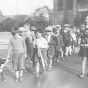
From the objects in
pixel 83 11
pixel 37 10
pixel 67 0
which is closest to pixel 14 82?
pixel 83 11

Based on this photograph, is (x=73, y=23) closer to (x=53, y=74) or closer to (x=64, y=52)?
(x=64, y=52)

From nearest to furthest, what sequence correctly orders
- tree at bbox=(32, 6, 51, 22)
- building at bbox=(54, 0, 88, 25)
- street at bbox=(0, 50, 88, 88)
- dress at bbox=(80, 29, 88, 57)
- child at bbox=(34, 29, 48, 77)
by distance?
1. street at bbox=(0, 50, 88, 88)
2. dress at bbox=(80, 29, 88, 57)
3. child at bbox=(34, 29, 48, 77)
4. building at bbox=(54, 0, 88, 25)
5. tree at bbox=(32, 6, 51, 22)

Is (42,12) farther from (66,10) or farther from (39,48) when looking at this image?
(39,48)

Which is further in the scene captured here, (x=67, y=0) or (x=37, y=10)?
(x=37, y=10)

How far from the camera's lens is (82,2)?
59594 millimetres

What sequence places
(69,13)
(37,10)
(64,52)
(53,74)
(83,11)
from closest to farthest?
1. (53,74)
2. (64,52)
3. (83,11)
4. (69,13)
5. (37,10)

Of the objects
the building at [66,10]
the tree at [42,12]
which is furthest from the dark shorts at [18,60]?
the tree at [42,12]

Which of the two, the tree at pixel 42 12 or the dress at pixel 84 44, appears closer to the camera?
the dress at pixel 84 44

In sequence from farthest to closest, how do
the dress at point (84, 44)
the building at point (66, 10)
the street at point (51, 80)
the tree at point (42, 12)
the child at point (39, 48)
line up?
the tree at point (42, 12), the building at point (66, 10), the child at point (39, 48), the dress at point (84, 44), the street at point (51, 80)

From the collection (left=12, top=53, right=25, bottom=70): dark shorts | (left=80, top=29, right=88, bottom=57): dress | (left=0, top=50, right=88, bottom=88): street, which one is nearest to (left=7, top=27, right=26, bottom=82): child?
(left=12, top=53, right=25, bottom=70): dark shorts

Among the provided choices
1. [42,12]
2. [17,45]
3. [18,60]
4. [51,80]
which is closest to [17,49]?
[17,45]

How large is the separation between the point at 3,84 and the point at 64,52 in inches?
228

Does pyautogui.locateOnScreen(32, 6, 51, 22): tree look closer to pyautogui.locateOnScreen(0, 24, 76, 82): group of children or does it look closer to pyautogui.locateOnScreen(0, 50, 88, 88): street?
pyautogui.locateOnScreen(0, 24, 76, 82): group of children

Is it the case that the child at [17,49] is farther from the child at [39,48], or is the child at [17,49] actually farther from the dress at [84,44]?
the dress at [84,44]
